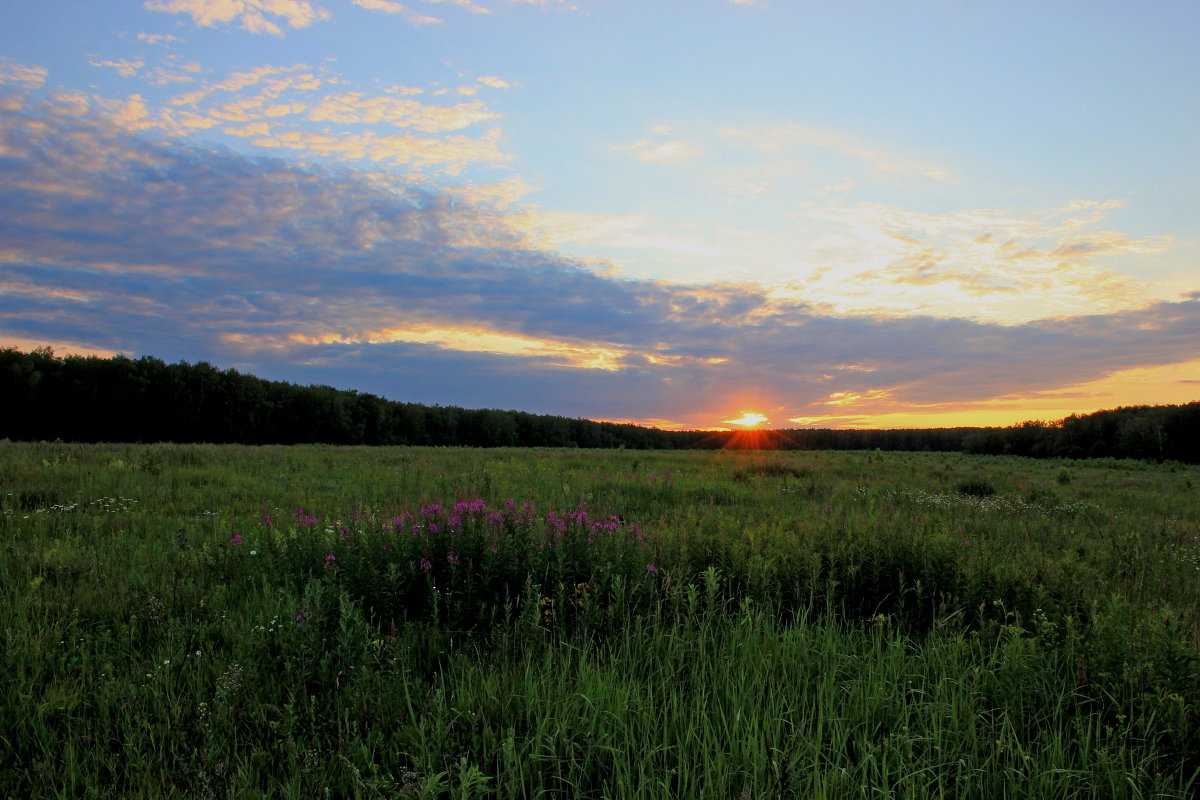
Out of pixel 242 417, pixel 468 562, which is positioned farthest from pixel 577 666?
pixel 242 417

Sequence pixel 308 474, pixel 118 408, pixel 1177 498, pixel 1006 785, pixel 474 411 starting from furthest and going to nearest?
pixel 474 411, pixel 118 408, pixel 1177 498, pixel 308 474, pixel 1006 785

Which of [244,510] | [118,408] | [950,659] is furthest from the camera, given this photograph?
[118,408]

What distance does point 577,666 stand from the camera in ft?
12.0

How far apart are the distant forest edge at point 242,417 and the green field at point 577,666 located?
34.4 m

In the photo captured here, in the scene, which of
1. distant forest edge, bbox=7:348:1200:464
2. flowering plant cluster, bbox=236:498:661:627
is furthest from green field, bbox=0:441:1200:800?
distant forest edge, bbox=7:348:1200:464

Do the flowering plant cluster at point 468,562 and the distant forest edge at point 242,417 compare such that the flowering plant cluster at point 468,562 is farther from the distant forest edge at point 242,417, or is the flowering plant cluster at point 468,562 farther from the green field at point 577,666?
the distant forest edge at point 242,417

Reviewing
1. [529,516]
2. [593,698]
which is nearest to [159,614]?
[529,516]

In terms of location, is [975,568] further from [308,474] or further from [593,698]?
[308,474]

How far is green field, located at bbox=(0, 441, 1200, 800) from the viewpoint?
264 centimetres

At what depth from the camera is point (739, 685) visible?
10.6 feet

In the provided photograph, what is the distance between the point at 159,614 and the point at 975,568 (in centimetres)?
655

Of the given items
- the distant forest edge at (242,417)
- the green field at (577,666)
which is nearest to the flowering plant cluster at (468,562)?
the green field at (577,666)

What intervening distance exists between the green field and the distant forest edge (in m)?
34.4

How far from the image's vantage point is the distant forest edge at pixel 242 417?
4819 cm
